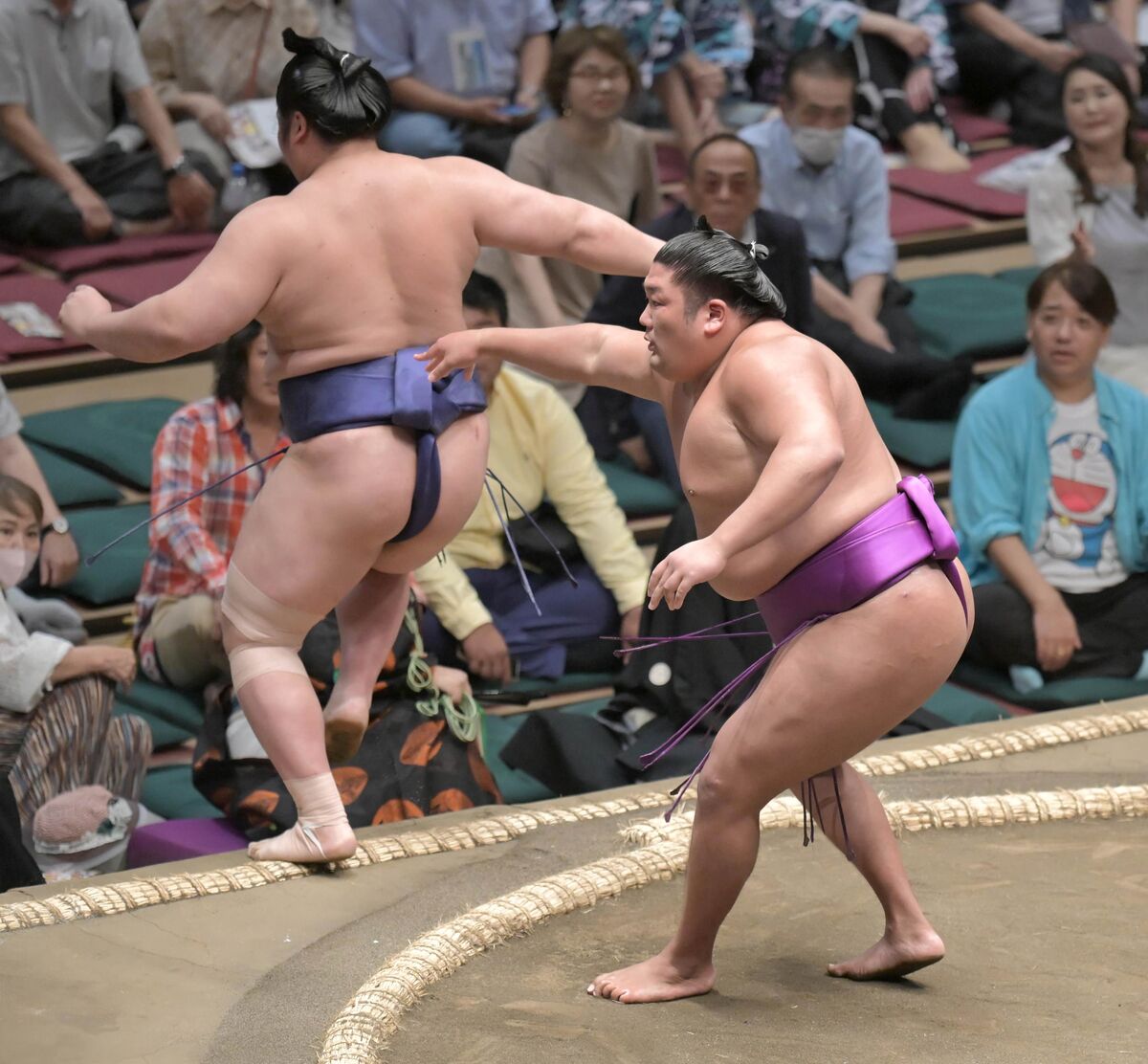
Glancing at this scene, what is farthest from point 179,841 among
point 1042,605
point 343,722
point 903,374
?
point 903,374

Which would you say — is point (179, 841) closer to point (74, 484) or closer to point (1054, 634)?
point (74, 484)

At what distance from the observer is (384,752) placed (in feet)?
10.0

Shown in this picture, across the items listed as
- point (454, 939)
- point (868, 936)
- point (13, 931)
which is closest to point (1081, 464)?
point (868, 936)

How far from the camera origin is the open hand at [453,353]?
230 centimetres

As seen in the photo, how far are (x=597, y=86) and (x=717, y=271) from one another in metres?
2.24

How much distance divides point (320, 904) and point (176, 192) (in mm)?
2543

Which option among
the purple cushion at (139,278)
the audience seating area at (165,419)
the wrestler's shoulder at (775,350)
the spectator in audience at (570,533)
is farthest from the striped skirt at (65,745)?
the purple cushion at (139,278)

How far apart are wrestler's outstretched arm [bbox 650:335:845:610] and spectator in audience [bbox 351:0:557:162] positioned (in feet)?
8.94

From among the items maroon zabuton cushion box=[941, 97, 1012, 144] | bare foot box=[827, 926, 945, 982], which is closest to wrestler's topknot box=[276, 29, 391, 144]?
bare foot box=[827, 926, 945, 982]

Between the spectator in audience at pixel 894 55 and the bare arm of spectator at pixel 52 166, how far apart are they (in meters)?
1.98

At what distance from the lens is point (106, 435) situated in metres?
4.12

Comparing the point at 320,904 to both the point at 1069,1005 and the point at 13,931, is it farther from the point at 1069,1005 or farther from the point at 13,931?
the point at 1069,1005

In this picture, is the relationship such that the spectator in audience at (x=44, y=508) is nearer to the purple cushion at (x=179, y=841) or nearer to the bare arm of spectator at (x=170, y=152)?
the purple cushion at (x=179, y=841)

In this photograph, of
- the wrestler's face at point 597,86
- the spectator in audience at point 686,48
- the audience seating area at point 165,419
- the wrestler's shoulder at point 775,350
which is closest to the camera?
the wrestler's shoulder at point 775,350
